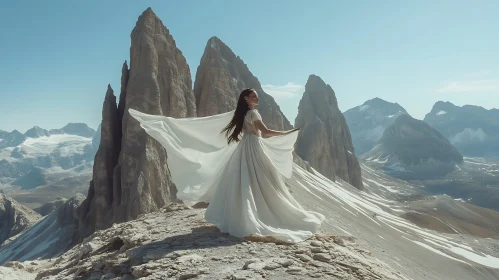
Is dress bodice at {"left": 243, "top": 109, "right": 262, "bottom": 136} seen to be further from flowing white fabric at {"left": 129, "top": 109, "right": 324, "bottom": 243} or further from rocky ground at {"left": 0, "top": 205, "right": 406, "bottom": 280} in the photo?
rocky ground at {"left": 0, "top": 205, "right": 406, "bottom": 280}

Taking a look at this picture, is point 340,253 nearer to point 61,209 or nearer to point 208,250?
point 208,250

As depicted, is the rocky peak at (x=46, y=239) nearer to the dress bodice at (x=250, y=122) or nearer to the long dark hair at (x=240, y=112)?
the long dark hair at (x=240, y=112)

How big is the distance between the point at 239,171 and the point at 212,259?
1.81 meters

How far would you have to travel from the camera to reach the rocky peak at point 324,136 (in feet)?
228

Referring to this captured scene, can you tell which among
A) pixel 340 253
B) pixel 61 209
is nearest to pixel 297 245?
pixel 340 253

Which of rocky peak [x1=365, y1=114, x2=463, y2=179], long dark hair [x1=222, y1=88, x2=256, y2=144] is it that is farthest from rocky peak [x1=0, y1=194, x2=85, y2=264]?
rocky peak [x1=365, y1=114, x2=463, y2=179]

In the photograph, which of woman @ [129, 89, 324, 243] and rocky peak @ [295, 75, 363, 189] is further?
rocky peak @ [295, 75, 363, 189]

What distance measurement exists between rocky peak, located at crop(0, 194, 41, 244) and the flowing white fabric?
55.7m

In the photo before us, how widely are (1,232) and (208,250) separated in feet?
211

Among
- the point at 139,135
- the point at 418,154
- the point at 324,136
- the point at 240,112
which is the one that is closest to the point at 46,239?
the point at 139,135

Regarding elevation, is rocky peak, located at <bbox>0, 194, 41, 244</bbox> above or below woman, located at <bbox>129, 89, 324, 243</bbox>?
below

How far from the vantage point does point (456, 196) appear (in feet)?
406

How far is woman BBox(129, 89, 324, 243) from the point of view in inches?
237

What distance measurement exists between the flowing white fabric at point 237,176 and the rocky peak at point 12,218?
55.7m
